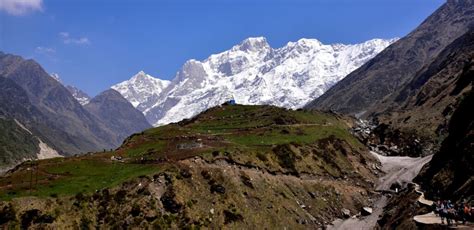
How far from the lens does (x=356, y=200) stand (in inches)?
3986

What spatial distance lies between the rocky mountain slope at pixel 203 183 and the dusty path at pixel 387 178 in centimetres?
295

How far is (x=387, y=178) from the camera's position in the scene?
11450 cm

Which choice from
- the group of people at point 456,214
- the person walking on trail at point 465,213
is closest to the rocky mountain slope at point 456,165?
the group of people at point 456,214

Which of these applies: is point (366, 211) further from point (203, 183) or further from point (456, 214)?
point (456, 214)

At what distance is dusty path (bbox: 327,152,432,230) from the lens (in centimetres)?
8738

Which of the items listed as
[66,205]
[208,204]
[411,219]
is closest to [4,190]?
[66,205]

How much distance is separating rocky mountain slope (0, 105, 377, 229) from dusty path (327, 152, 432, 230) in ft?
9.69

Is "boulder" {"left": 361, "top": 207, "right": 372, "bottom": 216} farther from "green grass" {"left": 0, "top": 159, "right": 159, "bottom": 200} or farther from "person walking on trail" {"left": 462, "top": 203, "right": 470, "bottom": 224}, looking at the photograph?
"person walking on trail" {"left": 462, "top": 203, "right": 470, "bottom": 224}

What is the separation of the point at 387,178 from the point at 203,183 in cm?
4991

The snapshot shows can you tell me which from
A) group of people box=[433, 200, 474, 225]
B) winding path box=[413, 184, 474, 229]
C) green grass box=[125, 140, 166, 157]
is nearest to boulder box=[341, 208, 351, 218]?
winding path box=[413, 184, 474, 229]

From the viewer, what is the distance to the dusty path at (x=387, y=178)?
287 ft

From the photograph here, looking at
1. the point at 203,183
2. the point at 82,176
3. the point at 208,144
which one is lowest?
the point at 203,183

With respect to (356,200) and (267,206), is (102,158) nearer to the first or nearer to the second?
(267,206)

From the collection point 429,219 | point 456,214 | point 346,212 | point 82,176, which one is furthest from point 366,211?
point 82,176
